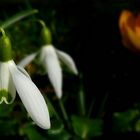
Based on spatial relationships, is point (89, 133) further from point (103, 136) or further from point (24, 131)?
point (24, 131)

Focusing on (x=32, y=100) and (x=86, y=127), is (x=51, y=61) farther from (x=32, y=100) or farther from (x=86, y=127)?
(x=32, y=100)

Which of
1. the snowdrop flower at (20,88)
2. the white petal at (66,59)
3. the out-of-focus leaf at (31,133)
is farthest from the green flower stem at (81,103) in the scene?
the snowdrop flower at (20,88)

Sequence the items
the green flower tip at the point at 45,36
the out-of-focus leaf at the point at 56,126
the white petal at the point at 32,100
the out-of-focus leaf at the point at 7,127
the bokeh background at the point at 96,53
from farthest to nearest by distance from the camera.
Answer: the bokeh background at the point at 96,53 → the green flower tip at the point at 45,36 → the out-of-focus leaf at the point at 7,127 → the out-of-focus leaf at the point at 56,126 → the white petal at the point at 32,100

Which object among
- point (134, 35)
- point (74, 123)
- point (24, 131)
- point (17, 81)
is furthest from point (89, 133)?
point (17, 81)

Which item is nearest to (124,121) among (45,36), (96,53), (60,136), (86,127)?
(86,127)

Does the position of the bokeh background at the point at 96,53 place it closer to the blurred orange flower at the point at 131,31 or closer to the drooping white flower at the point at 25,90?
the blurred orange flower at the point at 131,31
